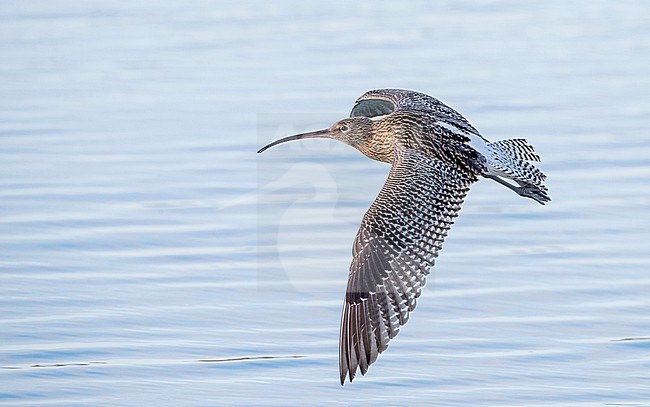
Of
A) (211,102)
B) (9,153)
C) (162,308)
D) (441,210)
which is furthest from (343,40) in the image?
(441,210)

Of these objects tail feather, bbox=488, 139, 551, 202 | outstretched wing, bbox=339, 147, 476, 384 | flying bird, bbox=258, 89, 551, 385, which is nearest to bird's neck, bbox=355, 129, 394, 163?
flying bird, bbox=258, 89, 551, 385

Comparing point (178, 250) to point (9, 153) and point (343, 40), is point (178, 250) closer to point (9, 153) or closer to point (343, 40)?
point (9, 153)

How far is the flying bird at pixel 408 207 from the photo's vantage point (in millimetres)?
7598

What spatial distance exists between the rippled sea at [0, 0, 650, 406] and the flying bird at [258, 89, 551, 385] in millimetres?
623

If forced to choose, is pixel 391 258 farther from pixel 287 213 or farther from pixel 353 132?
pixel 287 213

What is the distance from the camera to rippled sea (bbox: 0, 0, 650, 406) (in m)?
8.48

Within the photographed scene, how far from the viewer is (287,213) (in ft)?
36.2

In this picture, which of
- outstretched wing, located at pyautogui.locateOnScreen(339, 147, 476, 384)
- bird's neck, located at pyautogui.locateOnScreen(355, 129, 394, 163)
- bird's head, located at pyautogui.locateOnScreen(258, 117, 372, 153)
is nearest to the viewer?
outstretched wing, located at pyautogui.locateOnScreen(339, 147, 476, 384)

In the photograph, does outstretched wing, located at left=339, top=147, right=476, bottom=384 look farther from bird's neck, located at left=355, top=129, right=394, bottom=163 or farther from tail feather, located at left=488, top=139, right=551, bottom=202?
bird's neck, located at left=355, top=129, right=394, bottom=163

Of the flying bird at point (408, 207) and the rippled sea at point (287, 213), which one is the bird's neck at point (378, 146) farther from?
the rippled sea at point (287, 213)

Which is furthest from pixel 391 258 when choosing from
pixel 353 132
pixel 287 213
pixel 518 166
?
pixel 287 213

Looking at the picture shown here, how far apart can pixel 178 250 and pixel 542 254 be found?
7.72 feet

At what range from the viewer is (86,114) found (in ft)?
44.5

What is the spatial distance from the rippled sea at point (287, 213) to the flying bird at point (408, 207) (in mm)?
623
